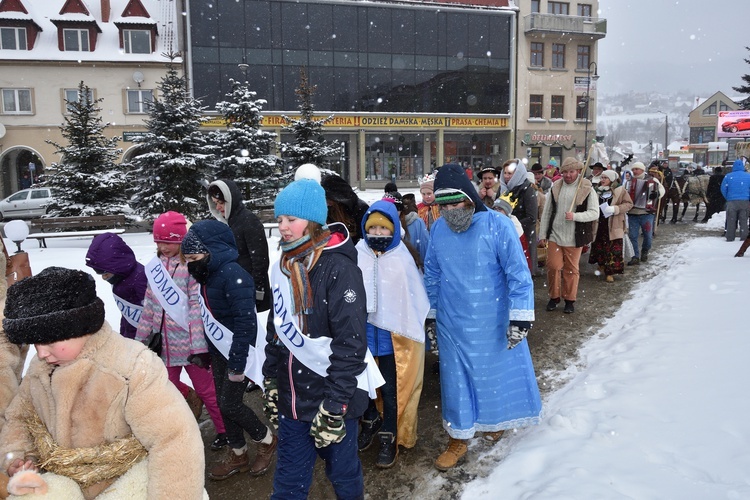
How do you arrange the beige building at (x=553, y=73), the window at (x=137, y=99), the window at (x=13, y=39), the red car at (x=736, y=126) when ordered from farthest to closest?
the beige building at (x=553, y=73) < the red car at (x=736, y=126) < the window at (x=137, y=99) < the window at (x=13, y=39)

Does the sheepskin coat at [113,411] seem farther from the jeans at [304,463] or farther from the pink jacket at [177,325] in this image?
the pink jacket at [177,325]

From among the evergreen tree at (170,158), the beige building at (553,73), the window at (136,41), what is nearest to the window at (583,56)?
the beige building at (553,73)

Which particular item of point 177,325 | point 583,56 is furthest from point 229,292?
point 583,56

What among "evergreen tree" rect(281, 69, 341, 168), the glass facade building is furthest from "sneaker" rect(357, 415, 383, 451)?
the glass facade building

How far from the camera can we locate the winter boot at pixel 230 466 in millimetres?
3586

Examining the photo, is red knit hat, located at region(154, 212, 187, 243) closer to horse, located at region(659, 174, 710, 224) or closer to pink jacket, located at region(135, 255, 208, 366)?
pink jacket, located at region(135, 255, 208, 366)

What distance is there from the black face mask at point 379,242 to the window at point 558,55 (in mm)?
41460

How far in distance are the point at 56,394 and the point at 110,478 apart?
365 mm

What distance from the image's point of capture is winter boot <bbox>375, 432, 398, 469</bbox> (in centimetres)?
362

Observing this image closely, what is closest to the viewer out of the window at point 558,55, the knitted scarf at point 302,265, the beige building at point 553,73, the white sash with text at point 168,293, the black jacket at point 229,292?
the knitted scarf at point 302,265

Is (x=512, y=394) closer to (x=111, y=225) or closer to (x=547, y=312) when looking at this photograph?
(x=547, y=312)

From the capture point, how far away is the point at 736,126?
33.2m

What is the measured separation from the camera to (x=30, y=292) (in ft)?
5.35

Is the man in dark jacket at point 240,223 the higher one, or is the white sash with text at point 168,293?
the man in dark jacket at point 240,223
